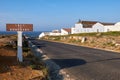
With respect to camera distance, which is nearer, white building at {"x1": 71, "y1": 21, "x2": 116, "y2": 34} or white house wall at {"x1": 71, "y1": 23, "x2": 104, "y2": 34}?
white building at {"x1": 71, "y1": 21, "x2": 116, "y2": 34}

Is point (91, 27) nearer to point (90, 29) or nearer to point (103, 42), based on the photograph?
point (90, 29)

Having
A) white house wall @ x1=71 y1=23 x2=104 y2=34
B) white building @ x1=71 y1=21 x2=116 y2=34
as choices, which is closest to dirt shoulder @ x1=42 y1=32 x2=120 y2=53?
white building @ x1=71 y1=21 x2=116 y2=34

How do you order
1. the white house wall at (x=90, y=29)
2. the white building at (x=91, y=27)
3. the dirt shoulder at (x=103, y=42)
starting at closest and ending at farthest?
the dirt shoulder at (x=103, y=42) < the white building at (x=91, y=27) < the white house wall at (x=90, y=29)

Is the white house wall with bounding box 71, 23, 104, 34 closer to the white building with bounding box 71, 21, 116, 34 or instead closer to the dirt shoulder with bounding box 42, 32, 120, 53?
the white building with bounding box 71, 21, 116, 34

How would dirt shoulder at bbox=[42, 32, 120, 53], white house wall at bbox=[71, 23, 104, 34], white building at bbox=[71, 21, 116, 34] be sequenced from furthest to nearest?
white house wall at bbox=[71, 23, 104, 34] → white building at bbox=[71, 21, 116, 34] → dirt shoulder at bbox=[42, 32, 120, 53]

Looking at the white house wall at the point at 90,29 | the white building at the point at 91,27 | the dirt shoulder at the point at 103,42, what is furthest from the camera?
the white house wall at the point at 90,29

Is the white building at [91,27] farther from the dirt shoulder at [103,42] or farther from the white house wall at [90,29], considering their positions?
the dirt shoulder at [103,42]

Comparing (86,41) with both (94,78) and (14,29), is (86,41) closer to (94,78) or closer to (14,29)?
(14,29)

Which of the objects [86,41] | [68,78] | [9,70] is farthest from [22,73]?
[86,41]

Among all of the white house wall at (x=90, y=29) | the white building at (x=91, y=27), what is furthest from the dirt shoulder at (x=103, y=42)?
the white house wall at (x=90, y=29)

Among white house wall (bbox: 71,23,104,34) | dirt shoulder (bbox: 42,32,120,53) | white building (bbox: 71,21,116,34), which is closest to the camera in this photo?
dirt shoulder (bbox: 42,32,120,53)

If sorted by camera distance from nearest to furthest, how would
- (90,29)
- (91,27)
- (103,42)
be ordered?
(103,42) < (90,29) < (91,27)

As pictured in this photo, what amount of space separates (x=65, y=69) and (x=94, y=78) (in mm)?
3821

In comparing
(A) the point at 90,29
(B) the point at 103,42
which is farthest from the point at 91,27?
(B) the point at 103,42
